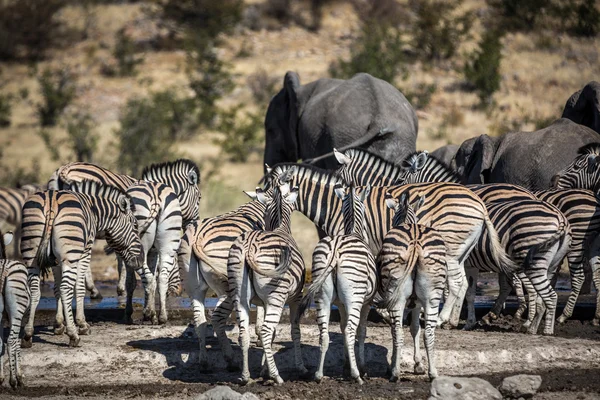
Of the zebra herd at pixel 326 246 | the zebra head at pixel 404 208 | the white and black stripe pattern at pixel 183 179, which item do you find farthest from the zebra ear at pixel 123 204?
the zebra head at pixel 404 208

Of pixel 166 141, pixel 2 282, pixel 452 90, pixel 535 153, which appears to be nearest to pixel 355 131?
pixel 535 153

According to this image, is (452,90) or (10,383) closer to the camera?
(10,383)

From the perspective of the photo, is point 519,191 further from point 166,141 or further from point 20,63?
point 20,63

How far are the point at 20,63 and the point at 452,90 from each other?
2017 cm

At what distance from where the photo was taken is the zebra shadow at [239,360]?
9211 mm

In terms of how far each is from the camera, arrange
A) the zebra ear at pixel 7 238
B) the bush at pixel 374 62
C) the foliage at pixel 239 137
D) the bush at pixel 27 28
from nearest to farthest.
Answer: the zebra ear at pixel 7 238 → the foliage at pixel 239 137 → the bush at pixel 374 62 → the bush at pixel 27 28

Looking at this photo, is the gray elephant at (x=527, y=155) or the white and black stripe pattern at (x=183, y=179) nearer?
the white and black stripe pattern at (x=183, y=179)

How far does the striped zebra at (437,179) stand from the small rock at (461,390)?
251 centimetres

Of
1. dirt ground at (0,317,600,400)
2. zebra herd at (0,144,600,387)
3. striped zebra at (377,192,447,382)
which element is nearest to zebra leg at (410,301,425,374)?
zebra herd at (0,144,600,387)

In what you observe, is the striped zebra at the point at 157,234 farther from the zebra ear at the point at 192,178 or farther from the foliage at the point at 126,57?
the foliage at the point at 126,57

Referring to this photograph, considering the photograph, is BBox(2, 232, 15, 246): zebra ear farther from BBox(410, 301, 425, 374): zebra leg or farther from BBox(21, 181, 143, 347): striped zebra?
BBox(410, 301, 425, 374): zebra leg

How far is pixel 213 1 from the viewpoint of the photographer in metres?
42.8

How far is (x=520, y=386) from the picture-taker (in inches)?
321

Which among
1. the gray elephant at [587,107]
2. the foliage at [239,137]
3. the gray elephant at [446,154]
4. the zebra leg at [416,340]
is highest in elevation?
the foliage at [239,137]
